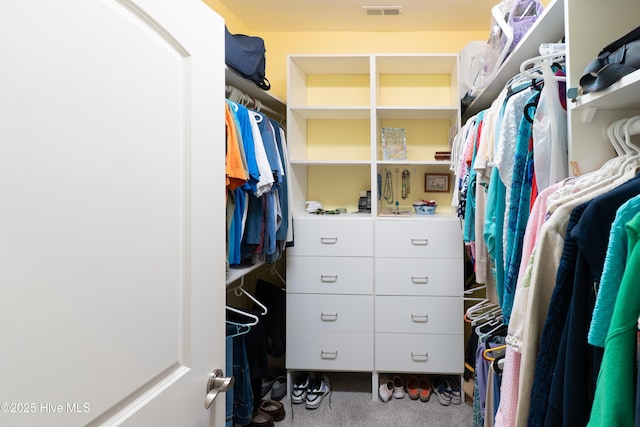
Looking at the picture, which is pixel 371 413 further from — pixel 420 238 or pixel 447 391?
pixel 420 238

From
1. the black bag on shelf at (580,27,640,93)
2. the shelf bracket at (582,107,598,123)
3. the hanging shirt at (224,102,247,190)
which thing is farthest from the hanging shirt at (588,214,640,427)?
the hanging shirt at (224,102,247,190)

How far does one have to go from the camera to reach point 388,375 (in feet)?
7.36

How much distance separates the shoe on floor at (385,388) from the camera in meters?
2.06

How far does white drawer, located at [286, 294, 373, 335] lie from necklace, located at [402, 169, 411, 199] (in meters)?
0.85

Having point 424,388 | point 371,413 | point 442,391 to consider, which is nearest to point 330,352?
point 371,413

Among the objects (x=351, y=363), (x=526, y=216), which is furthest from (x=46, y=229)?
(x=351, y=363)

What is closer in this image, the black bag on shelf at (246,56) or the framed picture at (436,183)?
the black bag on shelf at (246,56)

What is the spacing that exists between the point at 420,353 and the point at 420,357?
0.08 ft

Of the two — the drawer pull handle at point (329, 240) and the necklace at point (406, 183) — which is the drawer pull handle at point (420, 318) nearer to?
the drawer pull handle at point (329, 240)

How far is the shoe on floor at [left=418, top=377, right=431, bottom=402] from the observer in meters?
2.05

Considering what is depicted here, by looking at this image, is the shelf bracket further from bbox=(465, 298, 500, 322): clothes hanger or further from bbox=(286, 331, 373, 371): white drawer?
bbox=(286, 331, 373, 371): white drawer

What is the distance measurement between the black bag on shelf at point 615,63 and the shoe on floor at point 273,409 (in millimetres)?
2033

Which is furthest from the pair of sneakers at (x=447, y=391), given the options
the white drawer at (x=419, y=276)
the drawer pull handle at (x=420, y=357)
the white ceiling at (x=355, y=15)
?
the white ceiling at (x=355, y=15)

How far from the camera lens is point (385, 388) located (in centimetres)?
210
